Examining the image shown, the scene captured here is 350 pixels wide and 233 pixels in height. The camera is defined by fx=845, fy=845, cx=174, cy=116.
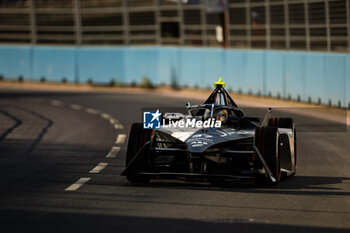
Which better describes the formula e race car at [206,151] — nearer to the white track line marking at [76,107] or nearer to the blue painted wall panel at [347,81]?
the blue painted wall panel at [347,81]

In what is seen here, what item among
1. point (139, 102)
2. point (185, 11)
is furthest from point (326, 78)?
point (185, 11)

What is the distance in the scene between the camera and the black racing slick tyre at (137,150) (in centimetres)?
1124

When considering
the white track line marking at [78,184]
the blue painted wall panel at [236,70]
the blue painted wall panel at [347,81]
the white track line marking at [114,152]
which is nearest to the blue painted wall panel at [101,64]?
the blue painted wall panel at [236,70]

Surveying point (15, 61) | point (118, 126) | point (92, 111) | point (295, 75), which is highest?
point (15, 61)

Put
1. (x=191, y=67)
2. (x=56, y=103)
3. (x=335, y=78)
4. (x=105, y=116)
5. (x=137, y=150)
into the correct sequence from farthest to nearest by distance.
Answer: (x=191, y=67) → (x=56, y=103) → (x=335, y=78) → (x=105, y=116) → (x=137, y=150)

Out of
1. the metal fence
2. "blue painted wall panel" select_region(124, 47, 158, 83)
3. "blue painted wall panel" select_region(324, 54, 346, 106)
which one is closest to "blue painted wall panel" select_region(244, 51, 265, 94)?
the metal fence

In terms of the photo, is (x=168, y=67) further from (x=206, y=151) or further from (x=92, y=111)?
(x=206, y=151)

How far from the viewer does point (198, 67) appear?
3431 cm

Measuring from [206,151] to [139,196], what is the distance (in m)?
1.23

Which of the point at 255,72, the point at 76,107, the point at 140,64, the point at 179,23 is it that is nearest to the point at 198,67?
the point at 179,23

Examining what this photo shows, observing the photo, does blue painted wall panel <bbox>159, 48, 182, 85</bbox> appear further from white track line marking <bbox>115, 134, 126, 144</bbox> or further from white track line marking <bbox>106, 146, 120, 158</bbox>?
white track line marking <bbox>106, 146, 120, 158</bbox>

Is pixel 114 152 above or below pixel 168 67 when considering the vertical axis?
below

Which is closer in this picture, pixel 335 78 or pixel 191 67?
pixel 335 78

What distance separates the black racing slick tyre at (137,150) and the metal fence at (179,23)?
47.7 feet
